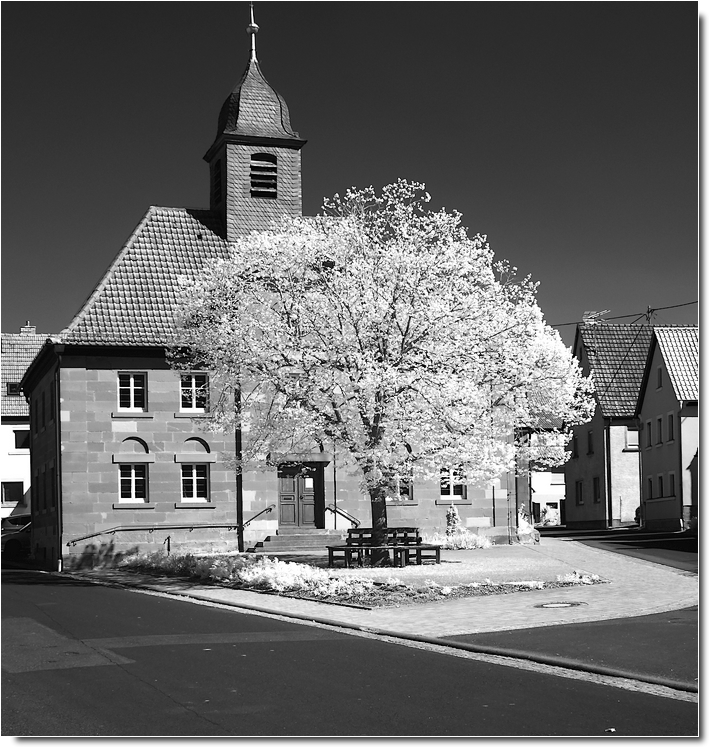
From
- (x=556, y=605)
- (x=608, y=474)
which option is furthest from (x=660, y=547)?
(x=608, y=474)

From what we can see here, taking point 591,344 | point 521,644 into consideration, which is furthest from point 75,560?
point 591,344

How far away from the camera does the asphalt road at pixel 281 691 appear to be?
9.05 metres

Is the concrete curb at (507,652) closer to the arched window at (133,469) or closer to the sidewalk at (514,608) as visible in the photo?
the sidewalk at (514,608)

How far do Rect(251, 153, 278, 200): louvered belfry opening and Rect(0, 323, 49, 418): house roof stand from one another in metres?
27.2

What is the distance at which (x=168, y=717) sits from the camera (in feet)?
31.0

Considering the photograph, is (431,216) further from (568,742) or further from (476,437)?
(568,742)

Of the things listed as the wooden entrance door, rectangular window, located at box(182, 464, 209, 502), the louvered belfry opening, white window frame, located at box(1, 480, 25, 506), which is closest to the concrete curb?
rectangular window, located at box(182, 464, 209, 502)

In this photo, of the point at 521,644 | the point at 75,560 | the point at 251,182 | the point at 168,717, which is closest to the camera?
the point at 168,717

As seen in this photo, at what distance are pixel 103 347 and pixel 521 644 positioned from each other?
989 inches

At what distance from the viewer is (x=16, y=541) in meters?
49.7

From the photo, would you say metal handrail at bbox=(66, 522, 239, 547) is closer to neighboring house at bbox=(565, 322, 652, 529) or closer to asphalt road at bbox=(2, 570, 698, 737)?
asphalt road at bbox=(2, 570, 698, 737)

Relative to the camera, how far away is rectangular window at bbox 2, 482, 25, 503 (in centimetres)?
6284

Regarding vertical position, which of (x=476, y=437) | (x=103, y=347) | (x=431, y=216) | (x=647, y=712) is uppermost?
(x=431, y=216)

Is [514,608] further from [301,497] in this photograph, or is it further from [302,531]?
[301,497]
